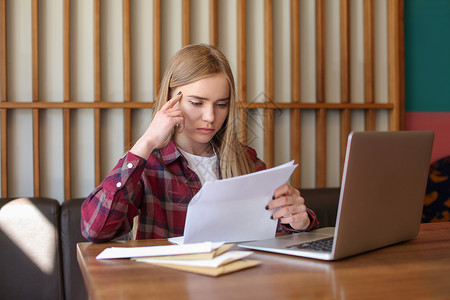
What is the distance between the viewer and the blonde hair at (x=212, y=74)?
5.24ft

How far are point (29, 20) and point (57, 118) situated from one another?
45cm

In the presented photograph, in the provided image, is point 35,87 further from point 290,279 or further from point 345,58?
point 290,279

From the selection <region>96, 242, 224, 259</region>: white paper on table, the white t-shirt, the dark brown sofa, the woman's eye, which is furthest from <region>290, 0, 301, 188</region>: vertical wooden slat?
<region>96, 242, 224, 259</region>: white paper on table

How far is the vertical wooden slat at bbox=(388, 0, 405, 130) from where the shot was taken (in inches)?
107

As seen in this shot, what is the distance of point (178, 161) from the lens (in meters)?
1.65

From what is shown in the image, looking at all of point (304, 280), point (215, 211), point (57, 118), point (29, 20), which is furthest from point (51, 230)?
point (304, 280)

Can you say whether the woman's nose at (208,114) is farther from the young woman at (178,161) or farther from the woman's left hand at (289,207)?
the woman's left hand at (289,207)

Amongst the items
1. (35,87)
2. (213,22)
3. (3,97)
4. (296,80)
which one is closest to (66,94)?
(35,87)

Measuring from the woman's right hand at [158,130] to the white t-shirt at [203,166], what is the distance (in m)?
0.26

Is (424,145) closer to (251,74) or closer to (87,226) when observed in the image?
(87,226)

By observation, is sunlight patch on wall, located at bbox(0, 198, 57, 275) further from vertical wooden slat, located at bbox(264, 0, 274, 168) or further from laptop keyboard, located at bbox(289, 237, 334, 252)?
laptop keyboard, located at bbox(289, 237, 334, 252)

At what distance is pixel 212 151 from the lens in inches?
70.6

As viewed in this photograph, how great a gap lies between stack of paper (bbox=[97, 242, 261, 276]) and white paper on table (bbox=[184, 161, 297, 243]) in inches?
3.6

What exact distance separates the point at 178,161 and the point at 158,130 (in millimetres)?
270
